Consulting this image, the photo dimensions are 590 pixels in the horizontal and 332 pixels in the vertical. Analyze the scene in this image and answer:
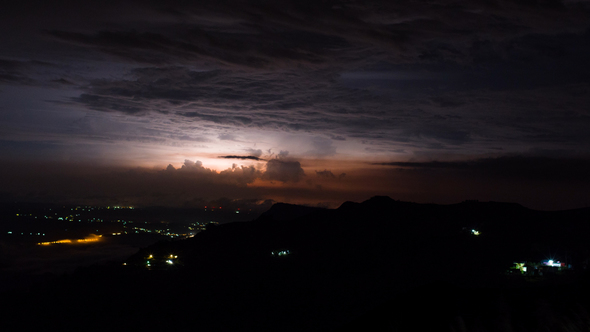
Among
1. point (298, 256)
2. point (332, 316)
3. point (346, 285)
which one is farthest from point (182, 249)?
point (332, 316)

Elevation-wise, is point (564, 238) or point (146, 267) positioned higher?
point (564, 238)

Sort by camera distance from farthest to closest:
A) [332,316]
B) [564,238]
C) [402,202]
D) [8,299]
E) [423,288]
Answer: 1. [402,202]
2. [8,299]
3. [564,238]
4. [332,316]
5. [423,288]

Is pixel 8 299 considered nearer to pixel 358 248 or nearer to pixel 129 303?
pixel 129 303

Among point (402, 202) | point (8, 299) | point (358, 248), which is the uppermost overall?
point (402, 202)

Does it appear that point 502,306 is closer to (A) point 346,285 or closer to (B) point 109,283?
(A) point 346,285

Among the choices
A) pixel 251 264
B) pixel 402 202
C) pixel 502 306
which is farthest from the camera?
pixel 402 202

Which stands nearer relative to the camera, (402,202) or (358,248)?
(358,248)
